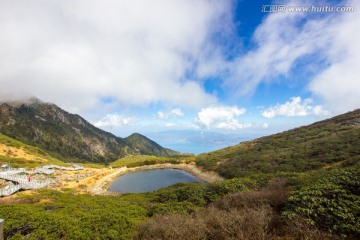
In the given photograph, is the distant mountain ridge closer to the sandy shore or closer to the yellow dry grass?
the yellow dry grass

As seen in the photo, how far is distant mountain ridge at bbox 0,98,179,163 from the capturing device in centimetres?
11225

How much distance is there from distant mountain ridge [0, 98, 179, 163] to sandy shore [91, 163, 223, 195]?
64096mm

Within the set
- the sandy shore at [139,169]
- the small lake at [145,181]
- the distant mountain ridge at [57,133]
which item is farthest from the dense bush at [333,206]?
the distant mountain ridge at [57,133]

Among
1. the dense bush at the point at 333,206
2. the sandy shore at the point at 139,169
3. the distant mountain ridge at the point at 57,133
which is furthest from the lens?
A: the distant mountain ridge at the point at 57,133

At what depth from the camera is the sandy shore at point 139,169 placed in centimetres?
3665

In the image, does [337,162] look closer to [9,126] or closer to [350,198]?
[350,198]

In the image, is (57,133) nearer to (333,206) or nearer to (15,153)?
(15,153)

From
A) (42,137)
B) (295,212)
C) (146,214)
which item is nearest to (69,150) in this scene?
(42,137)

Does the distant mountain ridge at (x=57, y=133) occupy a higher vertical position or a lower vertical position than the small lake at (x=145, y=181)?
higher

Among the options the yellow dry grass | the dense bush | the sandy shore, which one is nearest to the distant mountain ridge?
the yellow dry grass

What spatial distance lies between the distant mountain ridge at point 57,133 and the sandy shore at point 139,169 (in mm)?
64096

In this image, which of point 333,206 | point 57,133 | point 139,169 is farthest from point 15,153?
point 333,206

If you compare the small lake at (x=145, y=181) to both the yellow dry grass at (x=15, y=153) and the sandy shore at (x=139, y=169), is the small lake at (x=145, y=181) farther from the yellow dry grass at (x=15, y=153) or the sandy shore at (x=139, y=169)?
the yellow dry grass at (x=15, y=153)

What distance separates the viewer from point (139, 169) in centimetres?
6156
